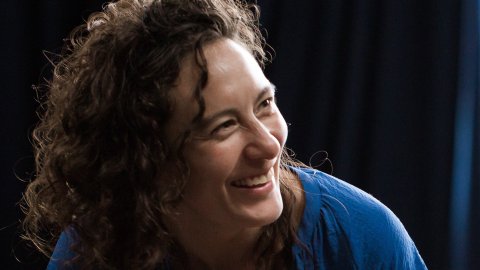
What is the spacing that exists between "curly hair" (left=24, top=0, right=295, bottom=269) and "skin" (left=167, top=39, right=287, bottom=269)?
2 centimetres

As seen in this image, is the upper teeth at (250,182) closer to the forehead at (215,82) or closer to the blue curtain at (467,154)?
the forehead at (215,82)

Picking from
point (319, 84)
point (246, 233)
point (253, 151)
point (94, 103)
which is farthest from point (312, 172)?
point (319, 84)

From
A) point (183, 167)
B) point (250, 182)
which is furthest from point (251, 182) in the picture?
point (183, 167)

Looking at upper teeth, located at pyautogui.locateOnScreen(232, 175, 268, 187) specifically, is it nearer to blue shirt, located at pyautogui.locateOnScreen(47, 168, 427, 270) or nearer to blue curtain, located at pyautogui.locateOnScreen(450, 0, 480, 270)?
blue shirt, located at pyautogui.locateOnScreen(47, 168, 427, 270)

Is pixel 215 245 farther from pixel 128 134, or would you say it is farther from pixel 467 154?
pixel 467 154

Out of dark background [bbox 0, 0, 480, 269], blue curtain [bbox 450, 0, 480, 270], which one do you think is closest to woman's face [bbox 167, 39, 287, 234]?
dark background [bbox 0, 0, 480, 269]

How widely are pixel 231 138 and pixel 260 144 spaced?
0.16 ft

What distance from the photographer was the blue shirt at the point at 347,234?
1.33 metres

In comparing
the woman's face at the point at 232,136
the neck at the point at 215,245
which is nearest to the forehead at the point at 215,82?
the woman's face at the point at 232,136

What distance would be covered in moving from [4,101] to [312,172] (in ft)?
4.83

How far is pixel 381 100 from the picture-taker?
2.70m

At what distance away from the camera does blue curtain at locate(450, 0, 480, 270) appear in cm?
265

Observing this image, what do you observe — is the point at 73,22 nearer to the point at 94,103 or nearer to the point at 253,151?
the point at 94,103

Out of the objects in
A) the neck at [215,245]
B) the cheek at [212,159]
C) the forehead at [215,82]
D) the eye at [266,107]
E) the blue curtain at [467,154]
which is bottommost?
the blue curtain at [467,154]
